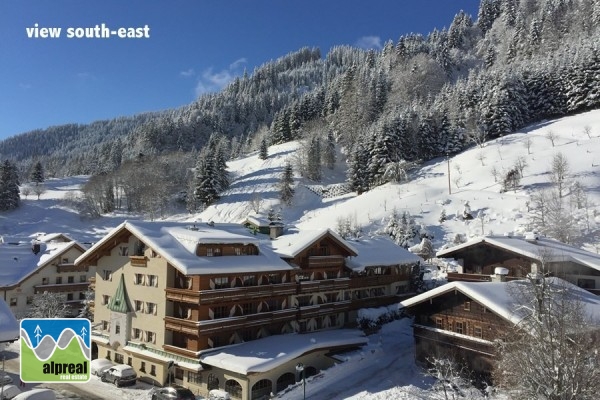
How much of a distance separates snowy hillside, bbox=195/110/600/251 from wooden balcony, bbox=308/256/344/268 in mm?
27424

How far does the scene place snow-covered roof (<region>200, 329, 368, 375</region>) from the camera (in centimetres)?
3037

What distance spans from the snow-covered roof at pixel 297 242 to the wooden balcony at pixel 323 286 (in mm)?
2965

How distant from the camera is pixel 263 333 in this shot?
37312mm

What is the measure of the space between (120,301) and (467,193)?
61707 mm

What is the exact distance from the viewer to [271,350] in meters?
33.1

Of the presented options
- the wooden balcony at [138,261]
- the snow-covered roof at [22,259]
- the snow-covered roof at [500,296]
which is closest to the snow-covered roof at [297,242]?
the wooden balcony at [138,261]

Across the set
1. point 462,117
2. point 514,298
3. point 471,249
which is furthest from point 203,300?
point 462,117

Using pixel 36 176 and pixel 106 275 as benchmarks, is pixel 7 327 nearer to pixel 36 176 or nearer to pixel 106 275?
pixel 106 275

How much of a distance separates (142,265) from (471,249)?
28.1 meters

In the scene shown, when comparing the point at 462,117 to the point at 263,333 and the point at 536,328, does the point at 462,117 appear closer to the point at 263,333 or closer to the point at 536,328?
the point at 263,333

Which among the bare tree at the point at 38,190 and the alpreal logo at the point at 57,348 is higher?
the bare tree at the point at 38,190

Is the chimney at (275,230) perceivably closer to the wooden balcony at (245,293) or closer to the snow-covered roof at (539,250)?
the wooden balcony at (245,293)

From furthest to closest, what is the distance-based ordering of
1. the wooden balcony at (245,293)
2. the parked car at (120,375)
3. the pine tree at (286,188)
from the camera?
the pine tree at (286,188), the parked car at (120,375), the wooden balcony at (245,293)

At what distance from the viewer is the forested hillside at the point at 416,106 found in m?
102
